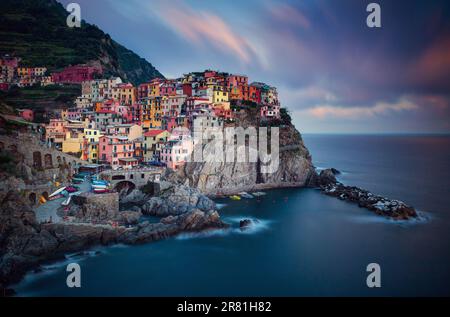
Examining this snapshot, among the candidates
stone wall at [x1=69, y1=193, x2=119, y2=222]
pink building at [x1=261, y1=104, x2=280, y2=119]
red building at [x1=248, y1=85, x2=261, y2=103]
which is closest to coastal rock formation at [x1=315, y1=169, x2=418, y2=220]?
pink building at [x1=261, y1=104, x2=280, y2=119]

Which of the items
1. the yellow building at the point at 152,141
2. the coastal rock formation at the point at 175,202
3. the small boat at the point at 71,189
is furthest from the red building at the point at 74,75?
the small boat at the point at 71,189

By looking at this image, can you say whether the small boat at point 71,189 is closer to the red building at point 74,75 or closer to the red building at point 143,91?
the red building at point 143,91

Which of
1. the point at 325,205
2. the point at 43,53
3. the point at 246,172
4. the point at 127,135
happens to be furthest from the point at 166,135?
the point at 43,53

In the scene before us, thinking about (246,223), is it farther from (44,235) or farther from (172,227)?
(44,235)

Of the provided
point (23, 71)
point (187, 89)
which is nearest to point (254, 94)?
point (187, 89)

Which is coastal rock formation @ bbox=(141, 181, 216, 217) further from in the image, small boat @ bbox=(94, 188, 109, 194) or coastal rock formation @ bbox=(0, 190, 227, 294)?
small boat @ bbox=(94, 188, 109, 194)
